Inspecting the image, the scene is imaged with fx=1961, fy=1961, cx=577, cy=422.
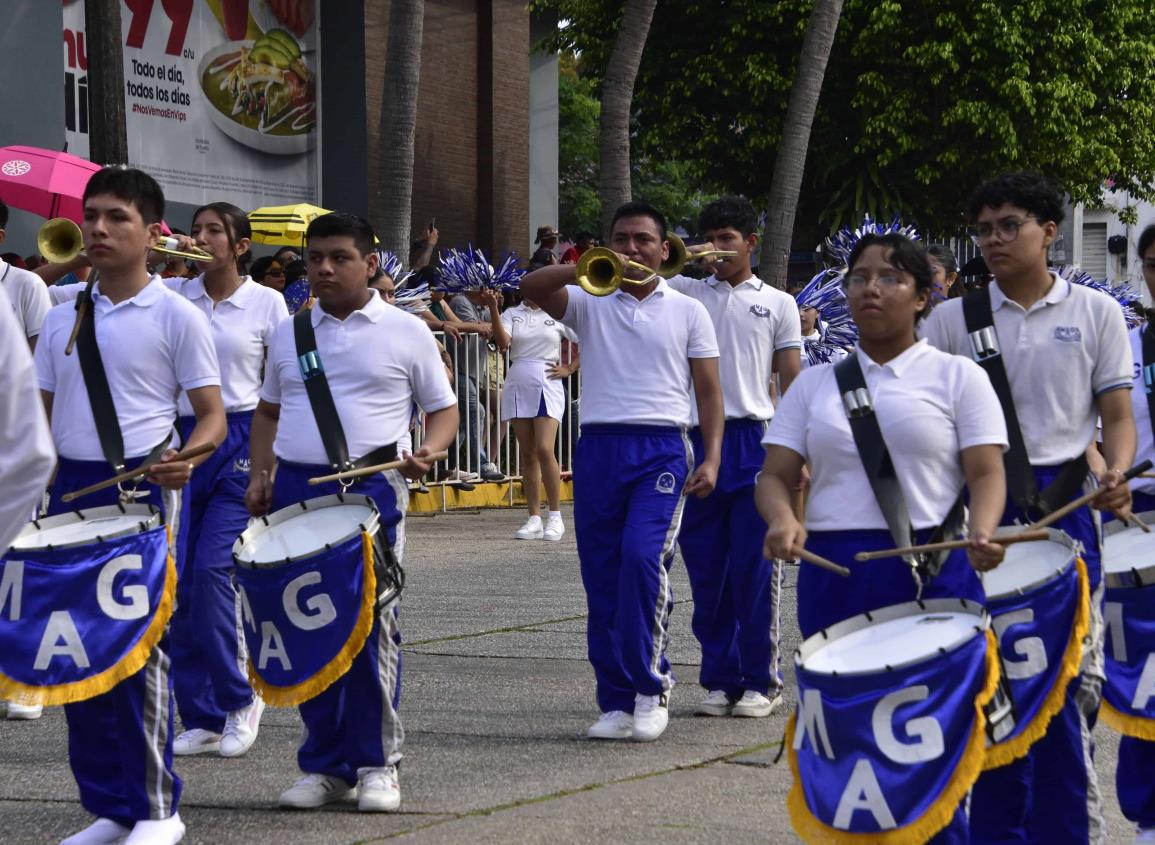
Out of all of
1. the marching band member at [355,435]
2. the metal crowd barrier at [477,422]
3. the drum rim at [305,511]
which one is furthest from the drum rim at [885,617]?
the metal crowd barrier at [477,422]

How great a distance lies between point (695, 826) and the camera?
240 inches

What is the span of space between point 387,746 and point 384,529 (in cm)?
70

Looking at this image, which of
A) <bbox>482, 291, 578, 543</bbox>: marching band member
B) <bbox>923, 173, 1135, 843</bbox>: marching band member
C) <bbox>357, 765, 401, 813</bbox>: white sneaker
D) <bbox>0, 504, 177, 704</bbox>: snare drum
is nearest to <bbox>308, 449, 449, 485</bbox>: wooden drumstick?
<bbox>0, 504, 177, 704</bbox>: snare drum

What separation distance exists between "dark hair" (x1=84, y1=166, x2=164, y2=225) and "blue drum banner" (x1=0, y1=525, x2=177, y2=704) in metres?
1.09

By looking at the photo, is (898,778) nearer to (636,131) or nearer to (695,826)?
(695,826)

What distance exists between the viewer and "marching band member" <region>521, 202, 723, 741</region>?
7645 mm

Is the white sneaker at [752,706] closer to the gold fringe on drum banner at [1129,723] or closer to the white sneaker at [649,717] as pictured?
the white sneaker at [649,717]

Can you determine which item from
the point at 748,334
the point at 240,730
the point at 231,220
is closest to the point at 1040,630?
the point at 240,730

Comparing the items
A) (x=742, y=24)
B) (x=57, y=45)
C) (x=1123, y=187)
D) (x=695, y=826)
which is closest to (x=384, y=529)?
(x=695, y=826)

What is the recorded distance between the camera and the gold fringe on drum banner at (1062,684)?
4.92m

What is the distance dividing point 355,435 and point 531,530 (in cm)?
857

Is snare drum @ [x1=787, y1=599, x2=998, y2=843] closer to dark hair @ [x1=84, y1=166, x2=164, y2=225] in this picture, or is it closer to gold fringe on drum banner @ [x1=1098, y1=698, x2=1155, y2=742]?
gold fringe on drum banner @ [x1=1098, y1=698, x2=1155, y2=742]

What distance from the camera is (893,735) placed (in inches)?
167

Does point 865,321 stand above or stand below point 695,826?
above
